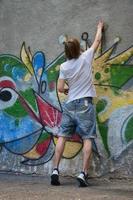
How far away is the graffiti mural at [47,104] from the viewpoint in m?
6.80

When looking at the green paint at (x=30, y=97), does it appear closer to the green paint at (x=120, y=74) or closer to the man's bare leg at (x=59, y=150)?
the man's bare leg at (x=59, y=150)

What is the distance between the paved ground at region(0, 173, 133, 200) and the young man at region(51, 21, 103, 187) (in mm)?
208

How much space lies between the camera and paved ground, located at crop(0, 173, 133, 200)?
5883 mm

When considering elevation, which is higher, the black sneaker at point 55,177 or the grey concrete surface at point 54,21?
the grey concrete surface at point 54,21

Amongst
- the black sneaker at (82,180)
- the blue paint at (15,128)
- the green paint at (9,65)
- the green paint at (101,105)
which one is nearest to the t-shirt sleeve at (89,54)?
the green paint at (101,105)

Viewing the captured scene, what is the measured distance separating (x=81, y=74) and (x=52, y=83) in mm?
747

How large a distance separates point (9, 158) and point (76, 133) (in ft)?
3.69

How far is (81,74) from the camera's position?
6586 mm

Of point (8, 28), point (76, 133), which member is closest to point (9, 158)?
point (76, 133)

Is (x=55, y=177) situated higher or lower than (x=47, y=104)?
lower

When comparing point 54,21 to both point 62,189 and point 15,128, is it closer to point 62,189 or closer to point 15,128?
point 15,128

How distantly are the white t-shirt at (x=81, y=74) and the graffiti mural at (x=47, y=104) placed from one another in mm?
342

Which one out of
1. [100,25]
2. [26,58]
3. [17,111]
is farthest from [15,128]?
[100,25]

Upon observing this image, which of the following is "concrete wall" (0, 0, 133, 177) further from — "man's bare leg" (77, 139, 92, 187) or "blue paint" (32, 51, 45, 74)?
"man's bare leg" (77, 139, 92, 187)
